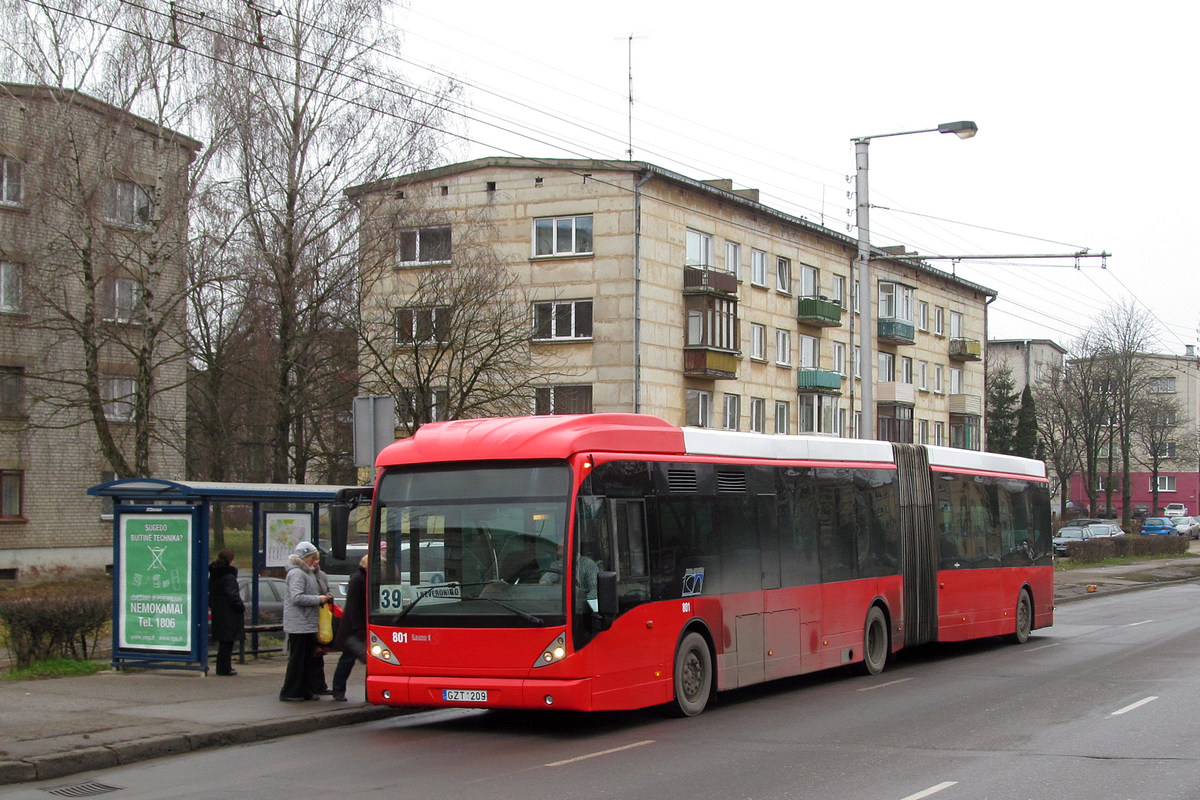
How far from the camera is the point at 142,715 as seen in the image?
12.2 meters

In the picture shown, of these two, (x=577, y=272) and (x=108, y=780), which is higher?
(x=577, y=272)

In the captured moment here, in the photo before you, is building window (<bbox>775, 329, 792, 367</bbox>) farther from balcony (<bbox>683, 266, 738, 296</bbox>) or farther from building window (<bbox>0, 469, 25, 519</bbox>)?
building window (<bbox>0, 469, 25, 519</bbox>)

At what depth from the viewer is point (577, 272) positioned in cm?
4334

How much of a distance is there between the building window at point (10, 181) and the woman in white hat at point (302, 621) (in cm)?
1916

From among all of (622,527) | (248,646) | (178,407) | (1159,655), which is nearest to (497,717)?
(622,527)

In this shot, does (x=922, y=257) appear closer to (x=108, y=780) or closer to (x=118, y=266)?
(x=118, y=266)

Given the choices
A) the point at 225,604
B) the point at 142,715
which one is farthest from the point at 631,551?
the point at 225,604

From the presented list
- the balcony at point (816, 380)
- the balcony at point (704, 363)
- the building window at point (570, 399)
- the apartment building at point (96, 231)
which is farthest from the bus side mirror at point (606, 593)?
the balcony at point (816, 380)

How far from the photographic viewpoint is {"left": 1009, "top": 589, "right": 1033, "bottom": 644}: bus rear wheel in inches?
835

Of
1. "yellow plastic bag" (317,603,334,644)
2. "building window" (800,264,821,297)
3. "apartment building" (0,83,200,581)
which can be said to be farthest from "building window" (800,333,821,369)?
"yellow plastic bag" (317,603,334,644)

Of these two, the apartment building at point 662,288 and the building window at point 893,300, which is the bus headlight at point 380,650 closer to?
the apartment building at point 662,288

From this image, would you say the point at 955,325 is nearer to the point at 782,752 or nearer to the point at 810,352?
the point at 810,352

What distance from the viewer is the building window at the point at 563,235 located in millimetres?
43438

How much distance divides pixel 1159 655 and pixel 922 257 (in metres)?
9.20
